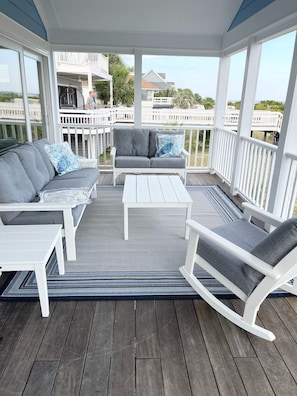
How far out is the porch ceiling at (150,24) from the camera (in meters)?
4.05

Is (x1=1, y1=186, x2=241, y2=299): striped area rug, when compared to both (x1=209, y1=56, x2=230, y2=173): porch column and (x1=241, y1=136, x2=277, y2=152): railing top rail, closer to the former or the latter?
(x1=241, y1=136, x2=277, y2=152): railing top rail

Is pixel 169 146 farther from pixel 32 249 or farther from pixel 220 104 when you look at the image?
pixel 32 249

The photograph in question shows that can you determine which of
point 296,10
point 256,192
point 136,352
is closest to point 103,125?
point 256,192

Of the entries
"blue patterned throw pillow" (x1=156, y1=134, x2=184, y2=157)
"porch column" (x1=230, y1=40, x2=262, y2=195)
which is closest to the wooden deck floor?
"porch column" (x1=230, y1=40, x2=262, y2=195)

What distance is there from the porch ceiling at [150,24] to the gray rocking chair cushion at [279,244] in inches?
119

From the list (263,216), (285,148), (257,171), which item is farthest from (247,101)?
(263,216)

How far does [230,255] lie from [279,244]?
395 millimetres

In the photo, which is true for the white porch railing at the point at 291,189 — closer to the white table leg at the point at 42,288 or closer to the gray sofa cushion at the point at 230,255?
the gray sofa cushion at the point at 230,255

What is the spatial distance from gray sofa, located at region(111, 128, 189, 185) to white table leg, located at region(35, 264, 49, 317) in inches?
112

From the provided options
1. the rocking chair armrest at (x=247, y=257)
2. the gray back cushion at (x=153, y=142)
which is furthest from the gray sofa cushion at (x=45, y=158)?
the rocking chair armrest at (x=247, y=257)

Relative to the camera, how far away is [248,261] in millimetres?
1581

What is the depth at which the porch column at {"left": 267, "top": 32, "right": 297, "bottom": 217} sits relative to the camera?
8.92 ft

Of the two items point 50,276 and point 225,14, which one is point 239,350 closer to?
point 50,276

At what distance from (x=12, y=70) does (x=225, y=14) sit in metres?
3.22
